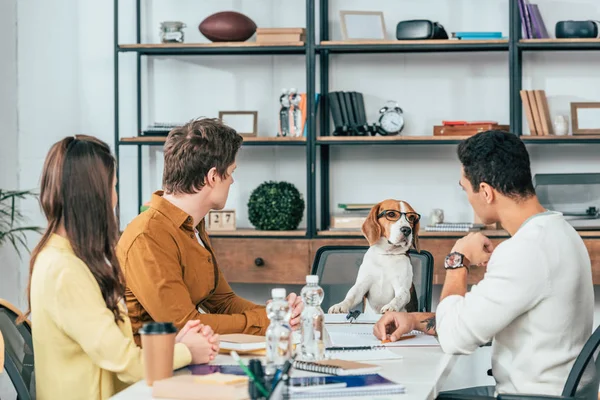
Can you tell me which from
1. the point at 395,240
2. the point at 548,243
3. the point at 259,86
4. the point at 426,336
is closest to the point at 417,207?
the point at 259,86

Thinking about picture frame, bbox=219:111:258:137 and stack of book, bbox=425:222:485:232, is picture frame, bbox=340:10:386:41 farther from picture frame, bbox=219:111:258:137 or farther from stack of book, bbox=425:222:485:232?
stack of book, bbox=425:222:485:232

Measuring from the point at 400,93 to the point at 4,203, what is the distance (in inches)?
83.8

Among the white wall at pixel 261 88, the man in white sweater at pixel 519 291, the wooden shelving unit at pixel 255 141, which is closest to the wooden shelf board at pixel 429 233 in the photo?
the white wall at pixel 261 88

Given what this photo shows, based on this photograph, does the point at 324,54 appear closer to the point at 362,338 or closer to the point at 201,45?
the point at 201,45

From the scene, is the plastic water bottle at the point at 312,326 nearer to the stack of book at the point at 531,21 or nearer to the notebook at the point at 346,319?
the notebook at the point at 346,319

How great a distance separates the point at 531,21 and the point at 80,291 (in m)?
3.20

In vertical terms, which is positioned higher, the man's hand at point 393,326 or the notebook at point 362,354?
the man's hand at point 393,326

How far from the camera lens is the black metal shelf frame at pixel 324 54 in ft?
13.7

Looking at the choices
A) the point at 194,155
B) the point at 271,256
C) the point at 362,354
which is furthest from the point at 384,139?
the point at 362,354

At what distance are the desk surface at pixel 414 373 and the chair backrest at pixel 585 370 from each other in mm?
244

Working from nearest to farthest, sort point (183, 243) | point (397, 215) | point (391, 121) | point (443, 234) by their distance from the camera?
point (183, 243)
point (397, 215)
point (443, 234)
point (391, 121)

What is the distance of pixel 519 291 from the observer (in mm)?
1731

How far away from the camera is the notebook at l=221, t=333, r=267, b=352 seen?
5.97 ft

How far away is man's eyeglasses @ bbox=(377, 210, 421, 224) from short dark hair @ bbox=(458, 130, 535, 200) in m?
0.76
